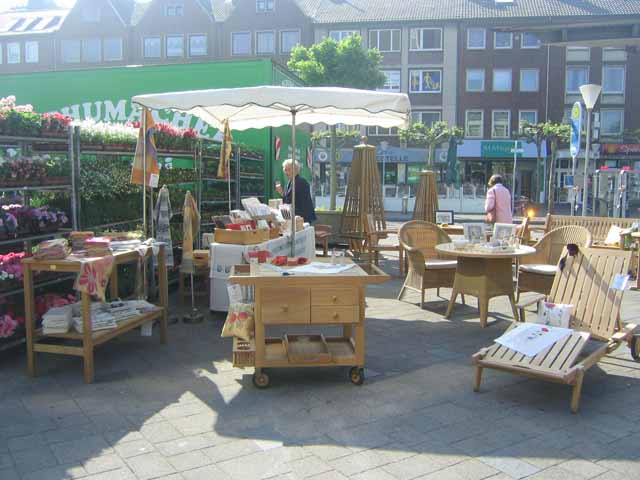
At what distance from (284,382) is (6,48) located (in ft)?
151

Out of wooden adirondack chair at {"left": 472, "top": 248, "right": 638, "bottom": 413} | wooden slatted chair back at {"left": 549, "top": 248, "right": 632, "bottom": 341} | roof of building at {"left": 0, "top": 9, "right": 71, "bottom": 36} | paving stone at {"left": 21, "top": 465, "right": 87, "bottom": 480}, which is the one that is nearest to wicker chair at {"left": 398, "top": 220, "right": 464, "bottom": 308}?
wooden adirondack chair at {"left": 472, "top": 248, "right": 638, "bottom": 413}

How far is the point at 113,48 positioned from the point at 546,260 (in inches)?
1544

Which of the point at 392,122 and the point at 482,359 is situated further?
the point at 392,122

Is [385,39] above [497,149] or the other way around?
above

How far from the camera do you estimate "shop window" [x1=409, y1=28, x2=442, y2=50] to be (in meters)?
38.4

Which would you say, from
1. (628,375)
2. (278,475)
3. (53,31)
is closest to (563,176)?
(53,31)

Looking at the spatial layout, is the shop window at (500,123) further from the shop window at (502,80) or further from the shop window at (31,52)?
the shop window at (31,52)

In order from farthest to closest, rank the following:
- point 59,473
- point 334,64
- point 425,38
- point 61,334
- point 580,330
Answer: point 425,38, point 334,64, point 580,330, point 61,334, point 59,473

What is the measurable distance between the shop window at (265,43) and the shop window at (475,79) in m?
12.2

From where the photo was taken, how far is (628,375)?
479 cm

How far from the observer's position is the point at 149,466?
3.28 m

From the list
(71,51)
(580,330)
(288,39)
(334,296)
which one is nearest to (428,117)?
(288,39)

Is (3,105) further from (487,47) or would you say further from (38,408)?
(487,47)

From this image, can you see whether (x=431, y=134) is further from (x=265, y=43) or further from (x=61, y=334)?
(x=61, y=334)
